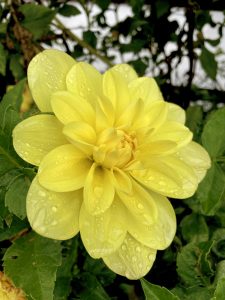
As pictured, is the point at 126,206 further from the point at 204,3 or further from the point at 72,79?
the point at 204,3

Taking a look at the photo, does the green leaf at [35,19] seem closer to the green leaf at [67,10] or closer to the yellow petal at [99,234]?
the green leaf at [67,10]

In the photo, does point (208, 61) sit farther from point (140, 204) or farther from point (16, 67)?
point (140, 204)

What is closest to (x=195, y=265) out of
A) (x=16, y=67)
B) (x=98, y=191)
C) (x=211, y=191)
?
(x=211, y=191)

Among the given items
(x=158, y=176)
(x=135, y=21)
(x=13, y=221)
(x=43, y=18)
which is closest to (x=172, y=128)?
(x=158, y=176)

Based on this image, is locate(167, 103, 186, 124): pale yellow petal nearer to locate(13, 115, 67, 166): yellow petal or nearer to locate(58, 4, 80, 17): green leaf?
locate(13, 115, 67, 166): yellow petal

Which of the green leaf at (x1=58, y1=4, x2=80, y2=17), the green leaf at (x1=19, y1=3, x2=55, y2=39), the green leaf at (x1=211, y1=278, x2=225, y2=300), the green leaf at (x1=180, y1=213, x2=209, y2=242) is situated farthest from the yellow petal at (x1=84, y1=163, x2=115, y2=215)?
the green leaf at (x1=58, y1=4, x2=80, y2=17)

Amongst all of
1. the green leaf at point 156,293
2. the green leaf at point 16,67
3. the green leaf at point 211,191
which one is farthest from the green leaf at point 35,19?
the green leaf at point 156,293

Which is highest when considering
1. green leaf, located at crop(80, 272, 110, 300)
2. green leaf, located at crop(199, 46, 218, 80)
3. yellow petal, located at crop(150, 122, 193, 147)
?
yellow petal, located at crop(150, 122, 193, 147)
